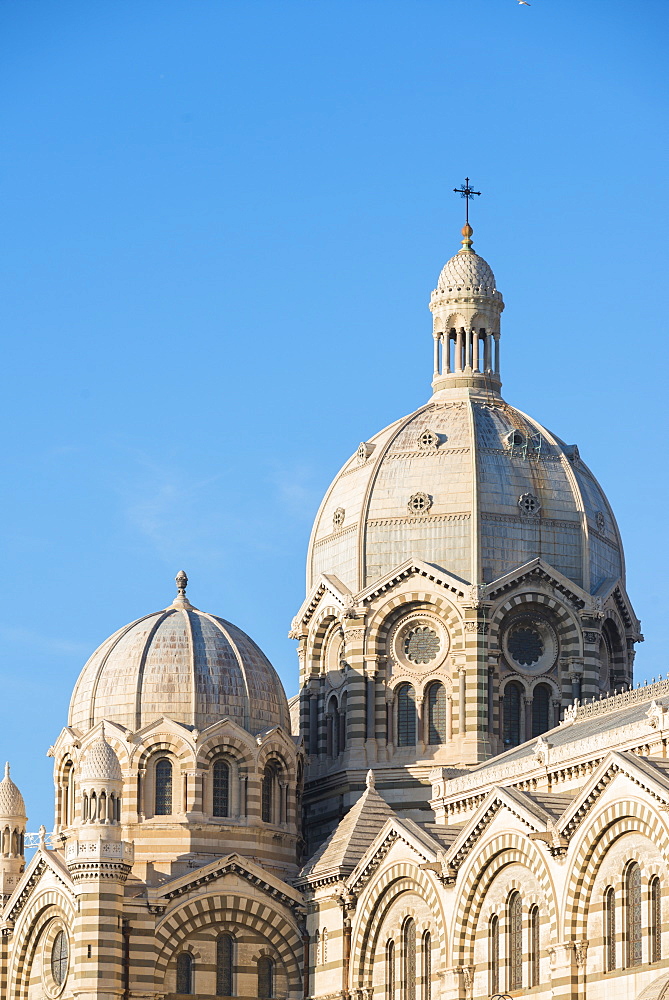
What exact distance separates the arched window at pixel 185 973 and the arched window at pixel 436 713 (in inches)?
532

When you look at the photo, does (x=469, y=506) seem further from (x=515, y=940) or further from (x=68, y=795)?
(x=515, y=940)

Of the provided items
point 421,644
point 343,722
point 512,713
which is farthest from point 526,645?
point 343,722

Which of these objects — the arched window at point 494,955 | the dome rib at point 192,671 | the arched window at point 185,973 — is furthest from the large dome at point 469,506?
the arched window at point 494,955

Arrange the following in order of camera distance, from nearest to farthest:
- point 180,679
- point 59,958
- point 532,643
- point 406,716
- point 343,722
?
point 59,958 < point 180,679 < point 406,716 < point 532,643 < point 343,722

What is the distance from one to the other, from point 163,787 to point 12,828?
914cm

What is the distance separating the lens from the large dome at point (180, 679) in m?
89.1

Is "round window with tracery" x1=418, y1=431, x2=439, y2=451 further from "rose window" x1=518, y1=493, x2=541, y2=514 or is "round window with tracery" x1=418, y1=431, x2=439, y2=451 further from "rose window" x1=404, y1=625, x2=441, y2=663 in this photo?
"rose window" x1=404, y1=625, x2=441, y2=663

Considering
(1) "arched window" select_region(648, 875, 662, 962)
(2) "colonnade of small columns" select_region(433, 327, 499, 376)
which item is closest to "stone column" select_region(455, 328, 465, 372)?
(2) "colonnade of small columns" select_region(433, 327, 499, 376)

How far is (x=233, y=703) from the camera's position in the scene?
8944cm

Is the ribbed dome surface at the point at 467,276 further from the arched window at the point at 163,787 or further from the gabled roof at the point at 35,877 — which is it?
the gabled roof at the point at 35,877

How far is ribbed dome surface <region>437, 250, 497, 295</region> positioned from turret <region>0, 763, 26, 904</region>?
2702 centimetres

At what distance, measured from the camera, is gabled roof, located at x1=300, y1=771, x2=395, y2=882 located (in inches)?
3334

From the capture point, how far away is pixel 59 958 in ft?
287

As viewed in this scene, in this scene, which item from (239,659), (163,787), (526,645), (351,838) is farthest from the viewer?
(526,645)
